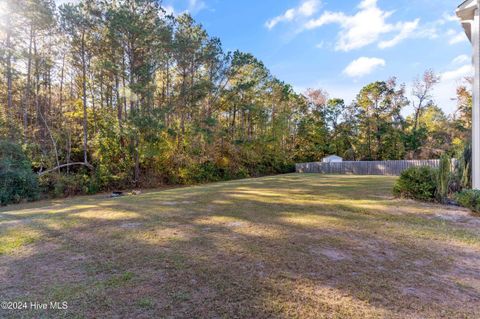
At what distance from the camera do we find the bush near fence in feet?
59.9

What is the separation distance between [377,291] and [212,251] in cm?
171

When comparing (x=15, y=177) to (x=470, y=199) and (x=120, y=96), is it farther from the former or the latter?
(x=470, y=199)

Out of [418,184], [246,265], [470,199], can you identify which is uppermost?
[418,184]

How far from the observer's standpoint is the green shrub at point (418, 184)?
6.17 metres

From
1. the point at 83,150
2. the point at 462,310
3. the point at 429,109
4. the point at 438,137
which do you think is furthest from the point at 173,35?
the point at 429,109

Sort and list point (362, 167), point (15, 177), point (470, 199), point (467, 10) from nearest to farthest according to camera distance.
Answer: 1. point (470, 199)
2. point (467, 10)
3. point (15, 177)
4. point (362, 167)

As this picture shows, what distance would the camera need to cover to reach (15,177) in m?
10.7

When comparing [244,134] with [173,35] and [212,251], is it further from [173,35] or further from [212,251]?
[212,251]

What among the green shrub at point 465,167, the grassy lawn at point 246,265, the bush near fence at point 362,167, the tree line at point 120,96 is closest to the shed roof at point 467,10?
the green shrub at point 465,167

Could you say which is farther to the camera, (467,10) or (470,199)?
(467,10)

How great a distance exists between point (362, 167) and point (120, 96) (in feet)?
59.3

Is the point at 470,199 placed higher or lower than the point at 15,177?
lower

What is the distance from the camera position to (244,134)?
2334 cm

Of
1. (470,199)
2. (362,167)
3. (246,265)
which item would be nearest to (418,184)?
(470,199)
